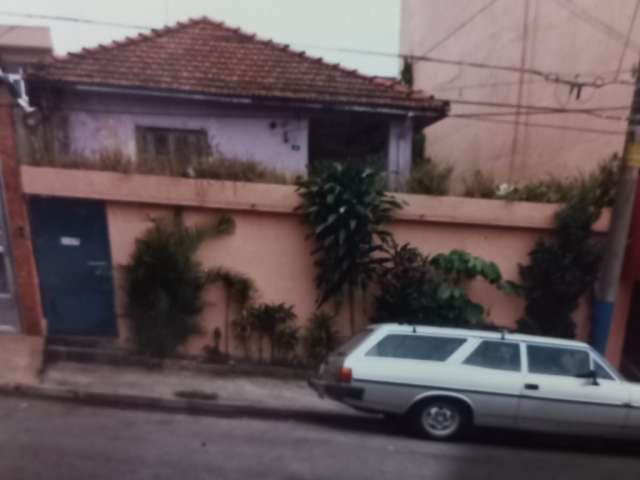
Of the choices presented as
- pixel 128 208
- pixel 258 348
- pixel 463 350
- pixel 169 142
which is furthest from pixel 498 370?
pixel 169 142

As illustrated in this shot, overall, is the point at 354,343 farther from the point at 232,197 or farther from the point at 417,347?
the point at 232,197

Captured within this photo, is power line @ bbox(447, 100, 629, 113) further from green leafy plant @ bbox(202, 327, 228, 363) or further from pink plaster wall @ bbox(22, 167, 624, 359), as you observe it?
green leafy plant @ bbox(202, 327, 228, 363)

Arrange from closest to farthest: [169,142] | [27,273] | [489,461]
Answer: [489,461] → [27,273] → [169,142]

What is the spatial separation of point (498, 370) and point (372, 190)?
134 inches

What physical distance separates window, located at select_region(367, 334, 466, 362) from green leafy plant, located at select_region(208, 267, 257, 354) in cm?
302

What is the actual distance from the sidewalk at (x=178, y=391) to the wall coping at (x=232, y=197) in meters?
2.62

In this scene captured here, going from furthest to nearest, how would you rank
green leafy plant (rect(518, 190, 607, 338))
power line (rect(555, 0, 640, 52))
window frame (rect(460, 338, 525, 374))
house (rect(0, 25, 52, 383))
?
power line (rect(555, 0, 640, 52)) → green leafy plant (rect(518, 190, 607, 338)) → house (rect(0, 25, 52, 383)) → window frame (rect(460, 338, 525, 374))

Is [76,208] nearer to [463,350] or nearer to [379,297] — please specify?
[379,297]

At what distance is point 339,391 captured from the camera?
6.69 m

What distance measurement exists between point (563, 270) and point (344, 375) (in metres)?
4.37

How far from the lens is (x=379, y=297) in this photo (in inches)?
358

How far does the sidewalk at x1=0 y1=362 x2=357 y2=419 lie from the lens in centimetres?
729

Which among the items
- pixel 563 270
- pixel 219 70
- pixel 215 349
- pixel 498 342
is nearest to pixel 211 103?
pixel 219 70

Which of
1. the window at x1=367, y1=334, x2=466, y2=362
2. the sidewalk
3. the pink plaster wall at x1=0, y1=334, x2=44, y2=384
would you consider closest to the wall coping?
the pink plaster wall at x1=0, y1=334, x2=44, y2=384
